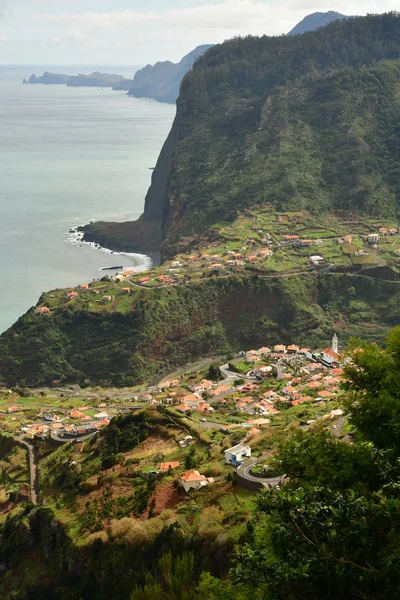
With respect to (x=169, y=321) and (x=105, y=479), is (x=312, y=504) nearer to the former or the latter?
(x=105, y=479)

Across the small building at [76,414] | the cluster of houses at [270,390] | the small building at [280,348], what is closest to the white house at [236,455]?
the cluster of houses at [270,390]

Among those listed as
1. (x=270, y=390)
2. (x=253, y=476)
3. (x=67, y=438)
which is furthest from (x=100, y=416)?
(x=253, y=476)

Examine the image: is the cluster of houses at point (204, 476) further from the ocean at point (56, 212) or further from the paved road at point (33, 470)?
the ocean at point (56, 212)

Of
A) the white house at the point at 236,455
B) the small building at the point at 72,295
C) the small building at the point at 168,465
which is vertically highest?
the white house at the point at 236,455

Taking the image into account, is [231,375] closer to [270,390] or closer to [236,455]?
[270,390]

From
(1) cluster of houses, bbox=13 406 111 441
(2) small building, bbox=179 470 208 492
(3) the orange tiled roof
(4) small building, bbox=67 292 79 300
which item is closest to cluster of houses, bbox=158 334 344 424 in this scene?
(1) cluster of houses, bbox=13 406 111 441
